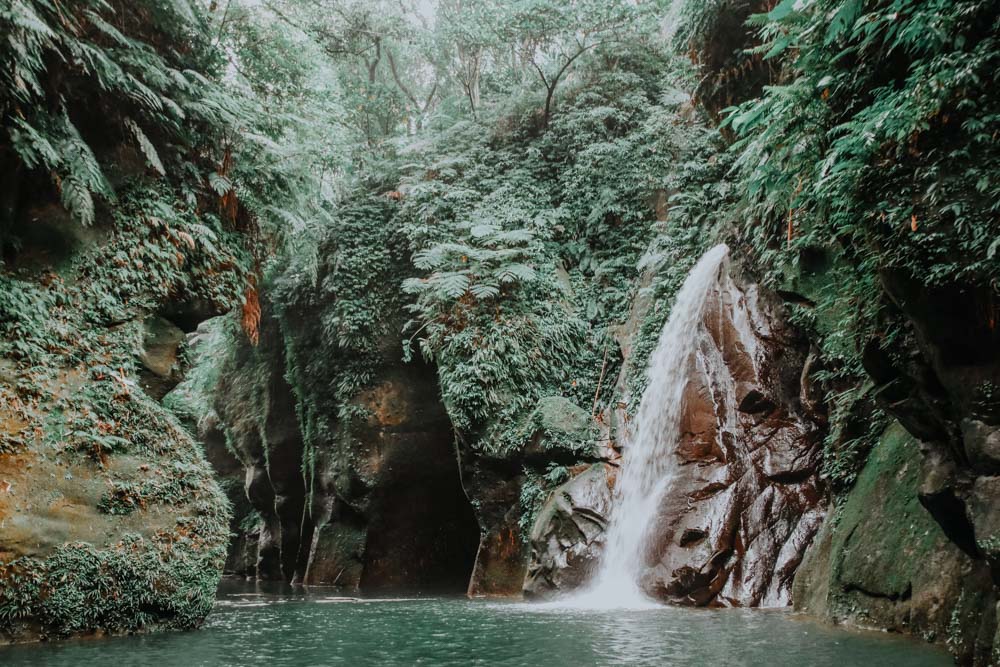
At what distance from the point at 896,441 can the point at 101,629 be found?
846 cm

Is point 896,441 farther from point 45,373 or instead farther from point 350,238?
point 350,238

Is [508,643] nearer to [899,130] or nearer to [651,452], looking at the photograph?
[899,130]

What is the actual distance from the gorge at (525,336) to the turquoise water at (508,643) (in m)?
0.08

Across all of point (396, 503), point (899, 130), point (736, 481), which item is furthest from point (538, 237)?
point (899, 130)

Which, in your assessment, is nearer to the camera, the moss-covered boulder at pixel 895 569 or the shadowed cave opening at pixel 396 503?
Result: the moss-covered boulder at pixel 895 569

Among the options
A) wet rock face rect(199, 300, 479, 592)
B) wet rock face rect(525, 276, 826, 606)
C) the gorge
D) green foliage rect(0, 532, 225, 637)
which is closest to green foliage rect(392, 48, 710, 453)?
the gorge

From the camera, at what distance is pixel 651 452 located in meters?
11.4

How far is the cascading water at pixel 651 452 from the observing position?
10.5 meters

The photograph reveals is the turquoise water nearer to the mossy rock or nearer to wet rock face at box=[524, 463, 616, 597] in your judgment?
wet rock face at box=[524, 463, 616, 597]

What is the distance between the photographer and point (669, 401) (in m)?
11.4

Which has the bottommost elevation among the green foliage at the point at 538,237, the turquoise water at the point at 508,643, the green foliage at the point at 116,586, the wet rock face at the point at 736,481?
the turquoise water at the point at 508,643

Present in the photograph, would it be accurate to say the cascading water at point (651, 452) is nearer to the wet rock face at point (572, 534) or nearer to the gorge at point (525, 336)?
the gorge at point (525, 336)

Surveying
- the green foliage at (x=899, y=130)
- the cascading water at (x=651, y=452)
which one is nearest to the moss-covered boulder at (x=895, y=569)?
the green foliage at (x=899, y=130)

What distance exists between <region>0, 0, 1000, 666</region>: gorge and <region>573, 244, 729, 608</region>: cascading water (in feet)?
0.22
